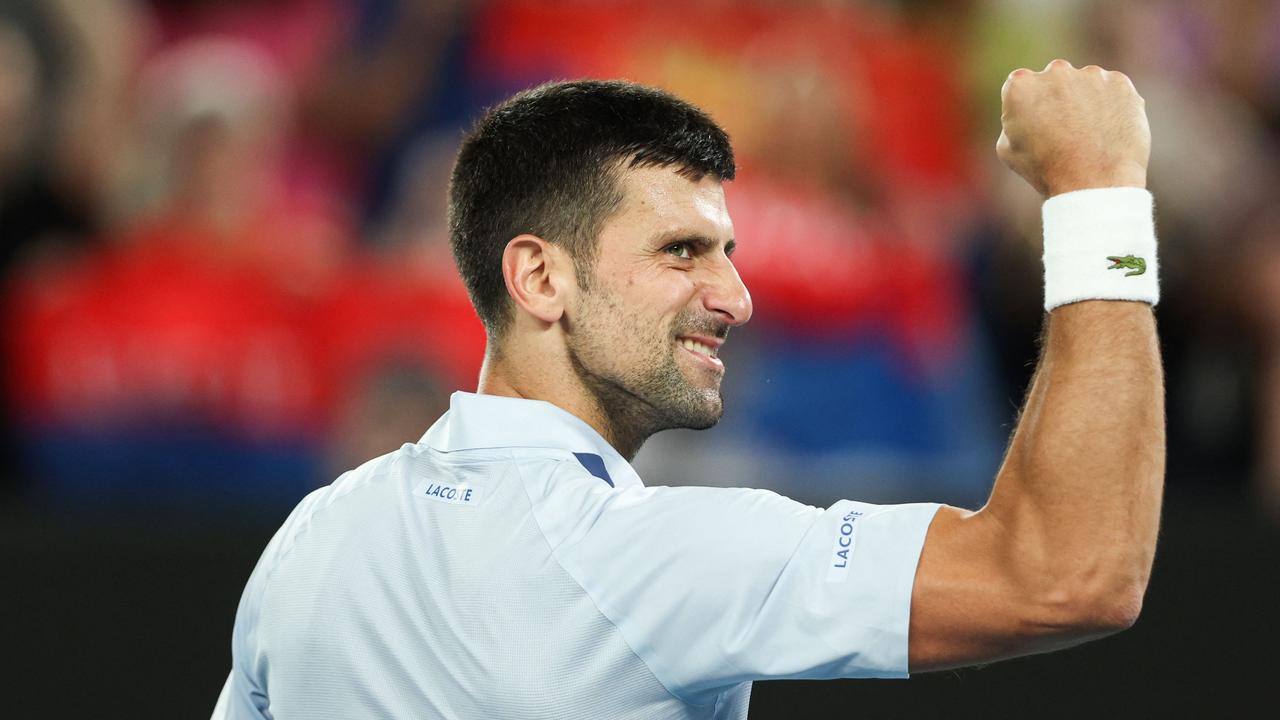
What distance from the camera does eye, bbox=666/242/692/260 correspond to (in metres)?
2.29

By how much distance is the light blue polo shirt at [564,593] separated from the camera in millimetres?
1867

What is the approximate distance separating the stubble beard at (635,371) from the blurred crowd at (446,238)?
2.59 metres

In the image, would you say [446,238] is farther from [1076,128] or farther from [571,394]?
[1076,128]

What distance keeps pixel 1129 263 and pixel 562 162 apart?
3.03 ft

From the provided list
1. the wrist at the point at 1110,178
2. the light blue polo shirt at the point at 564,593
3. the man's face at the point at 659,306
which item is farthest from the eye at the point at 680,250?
the wrist at the point at 1110,178

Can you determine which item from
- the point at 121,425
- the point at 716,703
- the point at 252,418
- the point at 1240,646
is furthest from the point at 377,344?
the point at 716,703

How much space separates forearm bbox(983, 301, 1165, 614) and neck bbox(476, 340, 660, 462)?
0.70 meters

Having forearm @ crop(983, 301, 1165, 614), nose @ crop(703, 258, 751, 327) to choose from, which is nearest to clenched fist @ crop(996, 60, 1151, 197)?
forearm @ crop(983, 301, 1165, 614)

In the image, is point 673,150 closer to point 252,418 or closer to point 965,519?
point 965,519

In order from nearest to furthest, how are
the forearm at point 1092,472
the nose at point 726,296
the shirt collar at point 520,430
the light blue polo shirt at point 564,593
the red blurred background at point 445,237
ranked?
the forearm at point 1092,472 → the light blue polo shirt at point 564,593 → the shirt collar at point 520,430 → the nose at point 726,296 → the red blurred background at point 445,237

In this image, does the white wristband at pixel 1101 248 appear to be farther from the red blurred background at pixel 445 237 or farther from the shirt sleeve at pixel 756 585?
the red blurred background at pixel 445 237

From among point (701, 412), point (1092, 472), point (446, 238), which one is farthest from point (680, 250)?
point (446, 238)

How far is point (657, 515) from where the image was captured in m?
1.93

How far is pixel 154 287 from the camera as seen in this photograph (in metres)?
5.11
